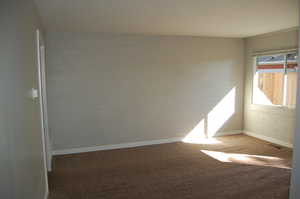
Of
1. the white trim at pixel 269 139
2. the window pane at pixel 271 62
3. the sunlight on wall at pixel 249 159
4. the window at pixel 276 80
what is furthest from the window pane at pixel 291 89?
the sunlight on wall at pixel 249 159

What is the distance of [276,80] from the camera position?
16.0 ft

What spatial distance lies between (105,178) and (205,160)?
5.80ft

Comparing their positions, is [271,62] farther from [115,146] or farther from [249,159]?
[115,146]

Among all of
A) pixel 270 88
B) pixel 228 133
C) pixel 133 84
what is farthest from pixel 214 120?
pixel 133 84

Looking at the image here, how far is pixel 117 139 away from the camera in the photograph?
15.3 ft

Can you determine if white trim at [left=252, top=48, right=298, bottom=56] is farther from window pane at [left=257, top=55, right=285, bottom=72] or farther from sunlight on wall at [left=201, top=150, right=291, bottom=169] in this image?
sunlight on wall at [left=201, top=150, right=291, bottom=169]

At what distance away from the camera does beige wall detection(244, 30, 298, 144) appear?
4477mm

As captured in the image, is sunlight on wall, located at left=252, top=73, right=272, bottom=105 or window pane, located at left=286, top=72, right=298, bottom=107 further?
sunlight on wall, located at left=252, top=73, right=272, bottom=105

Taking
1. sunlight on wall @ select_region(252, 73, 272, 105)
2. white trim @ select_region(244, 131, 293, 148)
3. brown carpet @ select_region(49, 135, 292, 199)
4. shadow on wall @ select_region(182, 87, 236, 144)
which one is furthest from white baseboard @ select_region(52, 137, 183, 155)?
sunlight on wall @ select_region(252, 73, 272, 105)

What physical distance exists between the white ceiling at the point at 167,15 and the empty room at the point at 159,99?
0.02 m

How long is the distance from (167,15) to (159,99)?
2.10 m

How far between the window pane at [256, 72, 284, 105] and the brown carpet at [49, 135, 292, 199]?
105 centimetres

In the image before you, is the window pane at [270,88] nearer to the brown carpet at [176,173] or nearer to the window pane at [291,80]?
the window pane at [291,80]

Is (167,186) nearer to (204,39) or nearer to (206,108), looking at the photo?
(206,108)
